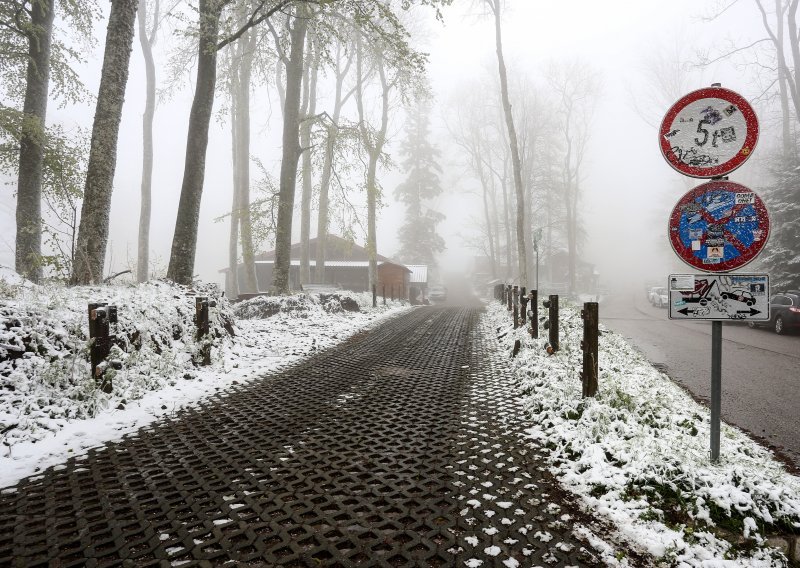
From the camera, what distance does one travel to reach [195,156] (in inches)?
339

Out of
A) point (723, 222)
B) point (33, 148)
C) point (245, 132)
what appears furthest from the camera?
point (245, 132)

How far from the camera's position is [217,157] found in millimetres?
125438

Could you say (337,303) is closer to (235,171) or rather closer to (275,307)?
(275,307)

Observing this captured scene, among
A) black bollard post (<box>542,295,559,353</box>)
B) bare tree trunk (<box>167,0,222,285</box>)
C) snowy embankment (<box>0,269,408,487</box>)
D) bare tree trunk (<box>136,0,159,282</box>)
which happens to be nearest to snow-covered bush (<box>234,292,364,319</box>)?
bare tree trunk (<box>167,0,222,285</box>)

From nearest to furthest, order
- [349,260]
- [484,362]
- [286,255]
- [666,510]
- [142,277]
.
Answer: [666,510], [484,362], [286,255], [142,277], [349,260]

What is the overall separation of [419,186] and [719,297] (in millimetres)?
44342

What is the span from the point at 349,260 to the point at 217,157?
108 meters

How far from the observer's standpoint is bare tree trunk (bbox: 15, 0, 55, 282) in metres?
9.08

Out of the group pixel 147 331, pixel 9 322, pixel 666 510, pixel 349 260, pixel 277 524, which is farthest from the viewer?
pixel 349 260

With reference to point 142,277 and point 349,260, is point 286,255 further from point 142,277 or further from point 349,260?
point 349,260

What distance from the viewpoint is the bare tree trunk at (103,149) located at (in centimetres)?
715

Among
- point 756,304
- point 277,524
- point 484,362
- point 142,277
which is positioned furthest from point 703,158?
point 142,277

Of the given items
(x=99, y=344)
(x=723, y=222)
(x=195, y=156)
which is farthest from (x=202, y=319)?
(x=723, y=222)

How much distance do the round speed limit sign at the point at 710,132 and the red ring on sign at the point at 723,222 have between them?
129 millimetres
